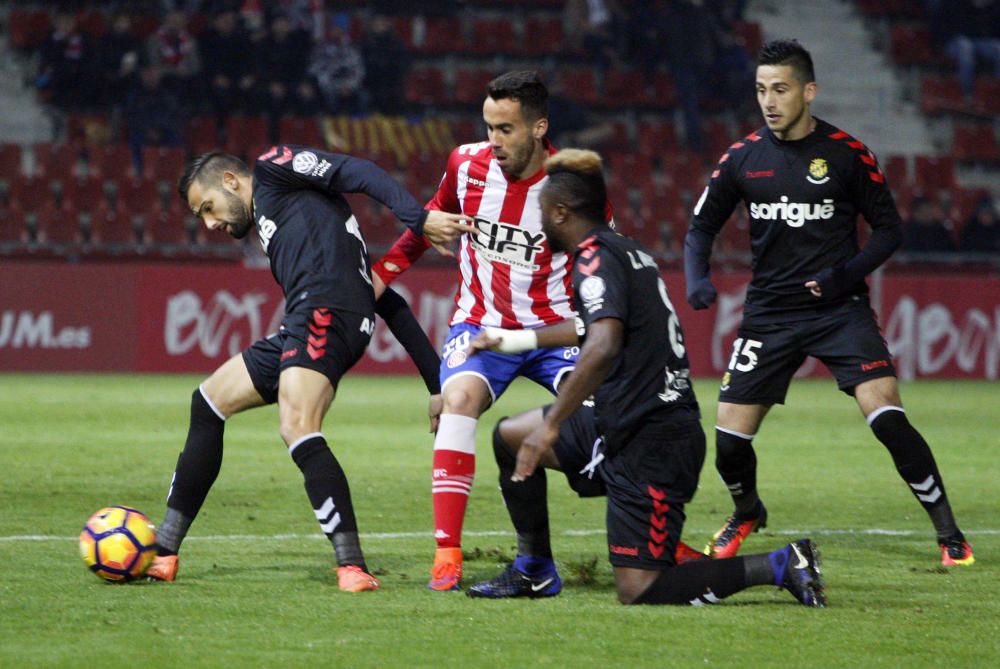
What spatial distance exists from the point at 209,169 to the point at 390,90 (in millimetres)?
16180

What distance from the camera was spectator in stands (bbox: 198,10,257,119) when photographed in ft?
68.9

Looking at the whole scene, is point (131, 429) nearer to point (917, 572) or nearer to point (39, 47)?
point (917, 572)

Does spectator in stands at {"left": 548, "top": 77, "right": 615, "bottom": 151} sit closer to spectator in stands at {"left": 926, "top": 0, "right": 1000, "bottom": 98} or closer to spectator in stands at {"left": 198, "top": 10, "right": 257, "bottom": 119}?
spectator in stands at {"left": 198, "top": 10, "right": 257, "bottom": 119}

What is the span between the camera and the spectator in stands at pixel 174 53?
20969 mm

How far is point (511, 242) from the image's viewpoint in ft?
21.1

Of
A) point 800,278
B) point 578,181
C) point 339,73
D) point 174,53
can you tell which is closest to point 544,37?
point 339,73

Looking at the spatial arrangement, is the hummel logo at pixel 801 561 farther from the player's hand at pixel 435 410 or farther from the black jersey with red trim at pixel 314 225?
the black jersey with red trim at pixel 314 225

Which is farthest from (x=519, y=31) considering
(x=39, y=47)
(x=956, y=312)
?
(x=956, y=312)

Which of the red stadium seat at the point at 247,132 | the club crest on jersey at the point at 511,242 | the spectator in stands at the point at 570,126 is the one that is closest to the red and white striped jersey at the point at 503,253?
the club crest on jersey at the point at 511,242

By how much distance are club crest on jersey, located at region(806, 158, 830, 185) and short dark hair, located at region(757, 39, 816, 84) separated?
379 millimetres

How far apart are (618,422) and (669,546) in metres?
0.49

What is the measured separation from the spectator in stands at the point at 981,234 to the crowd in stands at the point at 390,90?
0.09 feet

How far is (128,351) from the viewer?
60.3 ft

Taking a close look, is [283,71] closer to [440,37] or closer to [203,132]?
[203,132]
